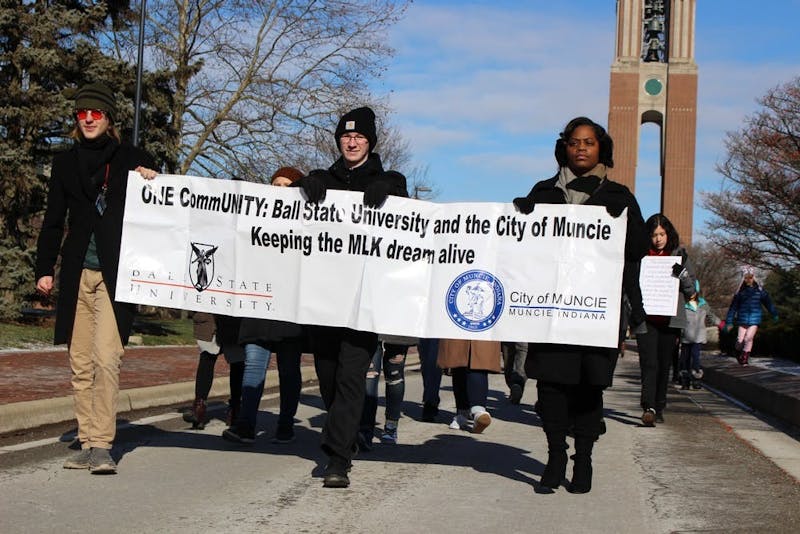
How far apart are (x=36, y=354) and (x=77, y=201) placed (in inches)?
383

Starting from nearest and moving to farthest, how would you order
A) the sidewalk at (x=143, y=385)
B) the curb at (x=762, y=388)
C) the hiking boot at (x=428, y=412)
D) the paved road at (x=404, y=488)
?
the paved road at (x=404, y=488), the sidewalk at (x=143, y=385), the hiking boot at (x=428, y=412), the curb at (x=762, y=388)

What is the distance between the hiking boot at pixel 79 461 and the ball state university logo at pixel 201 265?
3.99 feet

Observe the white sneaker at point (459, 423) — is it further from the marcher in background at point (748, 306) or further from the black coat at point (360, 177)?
the marcher in background at point (748, 306)

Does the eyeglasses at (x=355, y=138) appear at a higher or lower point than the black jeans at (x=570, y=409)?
higher

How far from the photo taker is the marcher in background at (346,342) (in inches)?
239

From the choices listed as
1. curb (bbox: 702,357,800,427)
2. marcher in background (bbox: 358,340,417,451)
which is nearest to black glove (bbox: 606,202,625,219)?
marcher in background (bbox: 358,340,417,451)

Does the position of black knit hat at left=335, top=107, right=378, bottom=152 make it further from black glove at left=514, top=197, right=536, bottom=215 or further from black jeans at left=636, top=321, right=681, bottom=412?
black jeans at left=636, top=321, right=681, bottom=412

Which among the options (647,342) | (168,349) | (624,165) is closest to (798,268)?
(168,349)

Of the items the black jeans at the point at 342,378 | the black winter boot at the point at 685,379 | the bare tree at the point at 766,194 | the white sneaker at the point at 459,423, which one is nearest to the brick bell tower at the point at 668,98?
the bare tree at the point at 766,194

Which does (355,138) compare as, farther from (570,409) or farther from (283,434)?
(283,434)

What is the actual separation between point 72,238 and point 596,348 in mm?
3210

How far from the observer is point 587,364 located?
6188 millimetres

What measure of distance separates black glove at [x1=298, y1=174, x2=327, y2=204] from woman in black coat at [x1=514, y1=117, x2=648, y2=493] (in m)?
1.19

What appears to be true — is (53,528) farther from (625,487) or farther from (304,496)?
(625,487)
